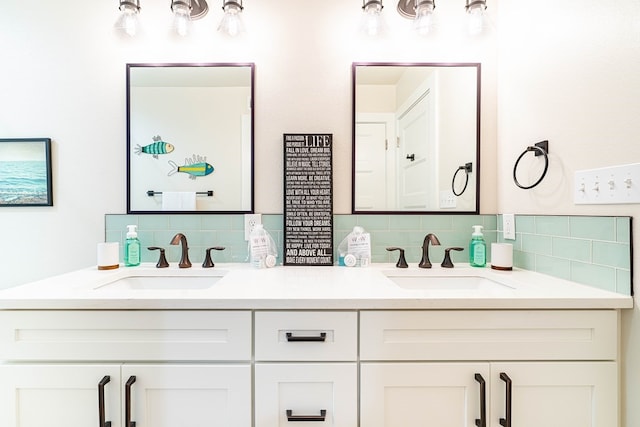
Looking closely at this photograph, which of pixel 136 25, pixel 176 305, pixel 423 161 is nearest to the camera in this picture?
pixel 176 305

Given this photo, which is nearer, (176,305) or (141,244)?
(176,305)

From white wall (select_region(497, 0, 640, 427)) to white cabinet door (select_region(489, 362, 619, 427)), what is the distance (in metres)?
0.08

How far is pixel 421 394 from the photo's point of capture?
909 mm

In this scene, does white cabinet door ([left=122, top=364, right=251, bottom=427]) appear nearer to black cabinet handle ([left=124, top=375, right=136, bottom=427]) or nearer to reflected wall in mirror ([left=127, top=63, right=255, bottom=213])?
black cabinet handle ([left=124, top=375, right=136, bottom=427])

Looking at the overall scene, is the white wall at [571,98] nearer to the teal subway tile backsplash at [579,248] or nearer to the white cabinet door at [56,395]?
the teal subway tile backsplash at [579,248]

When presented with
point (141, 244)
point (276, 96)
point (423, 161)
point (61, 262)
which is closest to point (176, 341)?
point (141, 244)

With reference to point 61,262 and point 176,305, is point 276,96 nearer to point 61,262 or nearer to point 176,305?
point 176,305

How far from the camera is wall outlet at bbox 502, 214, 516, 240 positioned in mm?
1380

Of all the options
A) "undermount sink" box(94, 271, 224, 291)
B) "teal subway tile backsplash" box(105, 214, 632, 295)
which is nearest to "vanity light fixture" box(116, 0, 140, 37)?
"teal subway tile backsplash" box(105, 214, 632, 295)

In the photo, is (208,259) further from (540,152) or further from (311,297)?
(540,152)

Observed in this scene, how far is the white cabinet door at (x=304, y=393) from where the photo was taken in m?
0.90

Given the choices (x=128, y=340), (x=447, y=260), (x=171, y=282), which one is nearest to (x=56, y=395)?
(x=128, y=340)

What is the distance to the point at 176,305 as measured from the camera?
2.94 feet

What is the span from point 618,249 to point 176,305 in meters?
1.32
